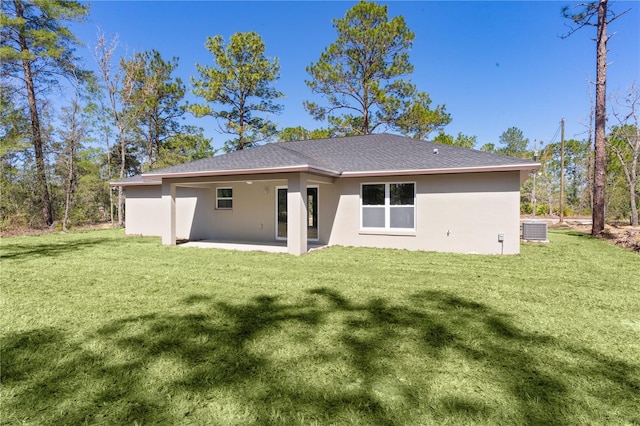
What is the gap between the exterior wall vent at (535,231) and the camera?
11609 mm

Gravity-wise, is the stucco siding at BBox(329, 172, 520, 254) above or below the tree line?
below

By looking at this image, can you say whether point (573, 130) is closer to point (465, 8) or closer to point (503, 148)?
point (465, 8)

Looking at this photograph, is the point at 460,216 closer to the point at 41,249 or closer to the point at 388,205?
the point at 388,205

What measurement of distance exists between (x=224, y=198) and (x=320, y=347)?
406 inches

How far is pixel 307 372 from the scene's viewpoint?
9.42 ft

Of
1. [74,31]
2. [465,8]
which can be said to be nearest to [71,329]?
[465,8]

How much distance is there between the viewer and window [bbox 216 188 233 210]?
12.6 metres

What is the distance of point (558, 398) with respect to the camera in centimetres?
249

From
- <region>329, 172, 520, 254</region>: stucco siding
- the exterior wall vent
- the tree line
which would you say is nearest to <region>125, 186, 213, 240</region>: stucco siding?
the tree line

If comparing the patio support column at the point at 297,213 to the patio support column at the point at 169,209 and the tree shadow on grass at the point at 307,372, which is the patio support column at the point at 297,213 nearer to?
the patio support column at the point at 169,209

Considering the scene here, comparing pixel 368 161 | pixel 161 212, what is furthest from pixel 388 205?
pixel 161 212

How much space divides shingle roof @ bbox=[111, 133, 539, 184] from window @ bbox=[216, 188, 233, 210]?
139 centimetres

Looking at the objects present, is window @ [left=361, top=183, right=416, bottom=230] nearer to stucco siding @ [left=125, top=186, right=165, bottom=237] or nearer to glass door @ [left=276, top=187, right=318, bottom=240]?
glass door @ [left=276, top=187, right=318, bottom=240]

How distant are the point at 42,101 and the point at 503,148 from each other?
53.6 m
